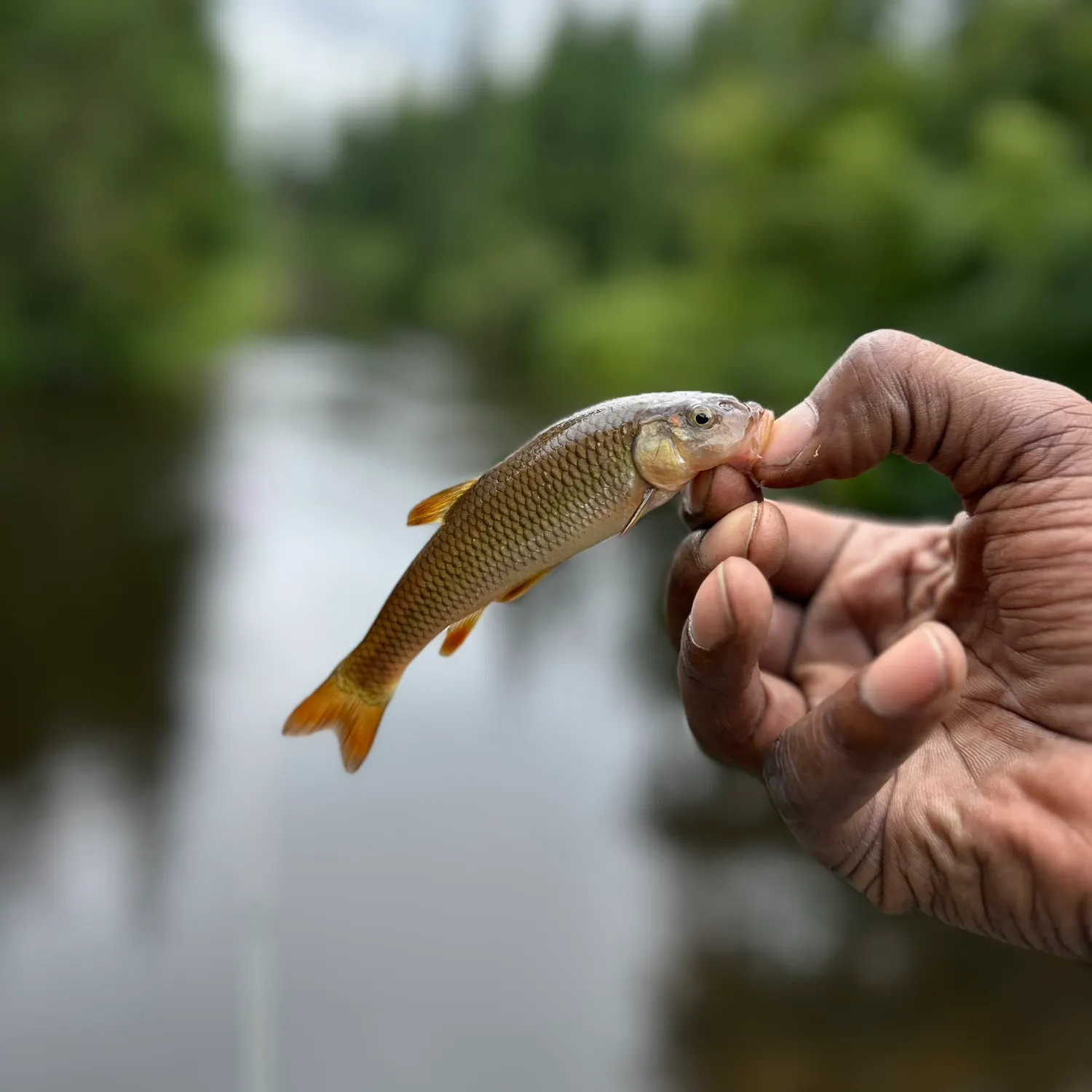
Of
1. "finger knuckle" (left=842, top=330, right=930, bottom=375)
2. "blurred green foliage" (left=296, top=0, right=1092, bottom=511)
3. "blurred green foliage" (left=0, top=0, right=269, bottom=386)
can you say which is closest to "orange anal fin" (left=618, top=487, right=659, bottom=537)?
"finger knuckle" (left=842, top=330, right=930, bottom=375)

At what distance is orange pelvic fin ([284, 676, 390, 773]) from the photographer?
5.53ft

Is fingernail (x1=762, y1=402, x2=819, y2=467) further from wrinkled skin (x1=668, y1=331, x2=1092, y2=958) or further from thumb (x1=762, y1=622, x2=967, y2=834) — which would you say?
thumb (x1=762, y1=622, x2=967, y2=834)

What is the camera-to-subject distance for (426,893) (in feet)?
16.0

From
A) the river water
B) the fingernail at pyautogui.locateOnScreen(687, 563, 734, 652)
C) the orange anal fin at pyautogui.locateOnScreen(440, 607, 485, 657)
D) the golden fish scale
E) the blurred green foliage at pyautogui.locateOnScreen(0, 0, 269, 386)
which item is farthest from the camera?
the blurred green foliage at pyautogui.locateOnScreen(0, 0, 269, 386)

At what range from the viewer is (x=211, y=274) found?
22.6 metres

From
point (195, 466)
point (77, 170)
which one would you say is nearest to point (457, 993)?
point (195, 466)

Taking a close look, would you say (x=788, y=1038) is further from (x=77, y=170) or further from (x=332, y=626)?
(x=77, y=170)

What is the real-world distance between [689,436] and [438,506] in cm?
41

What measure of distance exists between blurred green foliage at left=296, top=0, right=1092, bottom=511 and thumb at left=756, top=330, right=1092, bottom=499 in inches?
199

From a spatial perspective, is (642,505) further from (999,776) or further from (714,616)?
(999,776)

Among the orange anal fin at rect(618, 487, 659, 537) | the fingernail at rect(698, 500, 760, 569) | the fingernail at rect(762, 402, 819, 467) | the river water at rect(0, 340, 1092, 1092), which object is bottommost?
the river water at rect(0, 340, 1092, 1092)

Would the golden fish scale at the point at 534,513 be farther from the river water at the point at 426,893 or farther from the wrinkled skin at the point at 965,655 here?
the river water at the point at 426,893

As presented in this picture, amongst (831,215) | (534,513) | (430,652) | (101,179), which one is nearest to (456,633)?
(534,513)

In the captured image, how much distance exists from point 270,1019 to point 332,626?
145 inches
